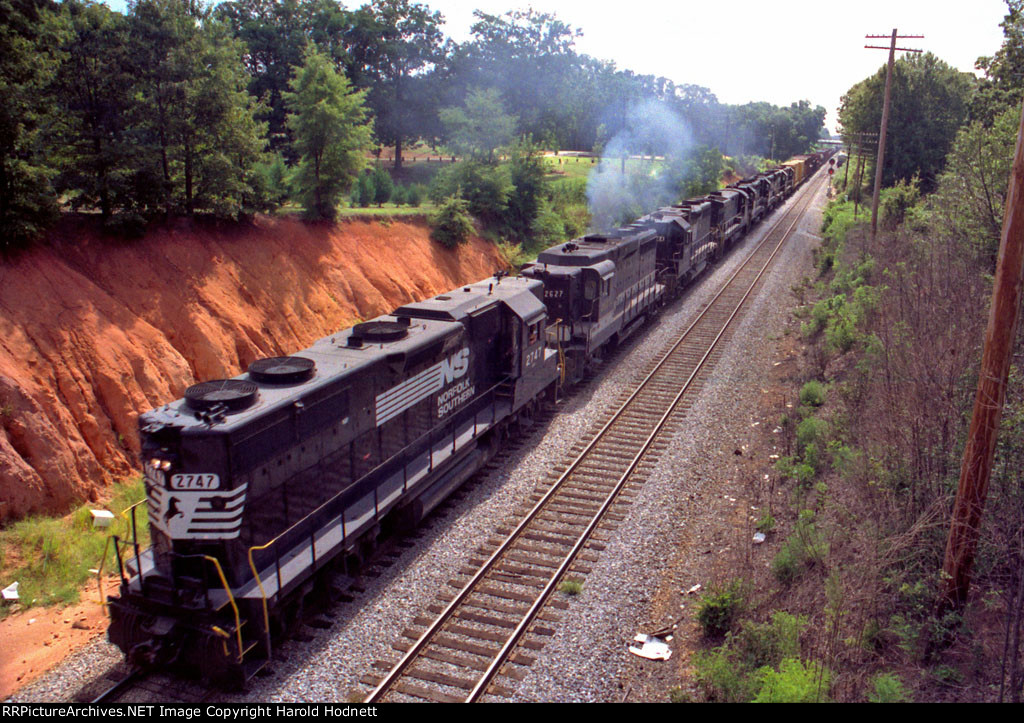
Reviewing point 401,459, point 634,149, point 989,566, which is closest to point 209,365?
point 401,459

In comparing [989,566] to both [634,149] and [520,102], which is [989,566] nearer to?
[634,149]

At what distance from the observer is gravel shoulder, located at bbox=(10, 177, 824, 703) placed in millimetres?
8727

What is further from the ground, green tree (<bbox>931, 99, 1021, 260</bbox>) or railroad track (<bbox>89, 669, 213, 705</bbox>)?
green tree (<bbox>931, 99, 1021, 260</bbox>)

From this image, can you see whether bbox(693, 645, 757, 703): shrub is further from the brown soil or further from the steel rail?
the brown soil

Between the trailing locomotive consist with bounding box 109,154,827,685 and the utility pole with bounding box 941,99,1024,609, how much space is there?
773 centimetres

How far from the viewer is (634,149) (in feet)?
177

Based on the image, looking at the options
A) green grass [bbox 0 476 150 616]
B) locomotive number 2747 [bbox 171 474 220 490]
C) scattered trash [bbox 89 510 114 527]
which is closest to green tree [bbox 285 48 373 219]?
scattered trash [bbox 89 510 114 527]

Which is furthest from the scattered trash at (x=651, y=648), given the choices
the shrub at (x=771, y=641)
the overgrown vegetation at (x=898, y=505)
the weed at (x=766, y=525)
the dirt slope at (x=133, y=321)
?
the dirt slope at (x=133, y=321)

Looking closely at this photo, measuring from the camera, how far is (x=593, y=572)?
1116cm

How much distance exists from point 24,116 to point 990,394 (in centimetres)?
1801

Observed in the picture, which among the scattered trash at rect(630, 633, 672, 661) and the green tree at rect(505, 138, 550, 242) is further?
the green tree at rect(505, 138, 550, 242)

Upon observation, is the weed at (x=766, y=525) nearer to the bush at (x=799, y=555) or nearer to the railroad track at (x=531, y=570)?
the bush at (x=799, y=555)

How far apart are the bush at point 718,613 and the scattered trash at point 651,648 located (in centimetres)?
63

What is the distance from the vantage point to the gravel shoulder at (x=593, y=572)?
8.73m
